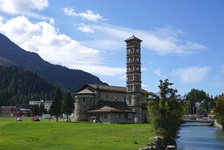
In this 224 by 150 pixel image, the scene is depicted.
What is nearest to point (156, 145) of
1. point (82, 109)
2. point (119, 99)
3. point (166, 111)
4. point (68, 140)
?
point (166, 111)

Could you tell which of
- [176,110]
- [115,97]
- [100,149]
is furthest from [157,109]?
[115,97]

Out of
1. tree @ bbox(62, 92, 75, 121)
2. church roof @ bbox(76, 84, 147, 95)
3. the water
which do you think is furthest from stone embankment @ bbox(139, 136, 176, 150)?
church roof @ bbox(76, 84, 147, 95)

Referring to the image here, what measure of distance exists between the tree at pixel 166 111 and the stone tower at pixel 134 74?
68142 mm

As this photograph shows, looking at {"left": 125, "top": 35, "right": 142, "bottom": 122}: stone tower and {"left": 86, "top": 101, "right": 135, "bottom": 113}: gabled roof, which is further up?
{"left": 125, "top": 35, "right": 142, "bottom": 122}: stone tower

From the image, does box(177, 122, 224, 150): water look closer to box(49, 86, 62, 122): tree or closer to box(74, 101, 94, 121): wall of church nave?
box(74, 101, 94, 121): wall of church nave

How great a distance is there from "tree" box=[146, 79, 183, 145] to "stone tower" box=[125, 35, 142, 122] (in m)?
68.1

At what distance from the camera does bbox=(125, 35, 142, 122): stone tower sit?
11356 centimetres

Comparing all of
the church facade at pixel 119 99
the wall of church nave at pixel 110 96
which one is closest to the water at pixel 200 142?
the church facade at pixel 119 99

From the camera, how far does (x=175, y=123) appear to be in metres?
44.1

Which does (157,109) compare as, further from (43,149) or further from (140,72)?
(140,72)

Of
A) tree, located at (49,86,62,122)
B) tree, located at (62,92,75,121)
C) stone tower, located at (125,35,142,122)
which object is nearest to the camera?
tree, located at (49,86,62,122)

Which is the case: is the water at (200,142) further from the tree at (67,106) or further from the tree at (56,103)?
the tree at (56,103)

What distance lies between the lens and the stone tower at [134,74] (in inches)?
4471

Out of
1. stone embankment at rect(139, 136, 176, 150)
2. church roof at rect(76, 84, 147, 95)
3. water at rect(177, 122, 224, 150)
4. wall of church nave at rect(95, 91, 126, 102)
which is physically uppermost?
church roof at rect(76, 84, 147, 95)
